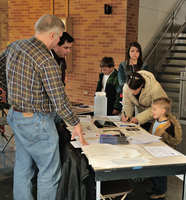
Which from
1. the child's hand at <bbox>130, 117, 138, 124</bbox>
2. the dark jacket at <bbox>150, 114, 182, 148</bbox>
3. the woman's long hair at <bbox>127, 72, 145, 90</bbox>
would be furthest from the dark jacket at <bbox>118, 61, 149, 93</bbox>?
the dark jacket at <bbox>150, 114, 182, 148</bbox>

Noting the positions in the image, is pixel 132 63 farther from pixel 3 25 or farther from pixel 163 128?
pixel 3 25

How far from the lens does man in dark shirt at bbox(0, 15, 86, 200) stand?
7.13ft

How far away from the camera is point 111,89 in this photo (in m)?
4.03

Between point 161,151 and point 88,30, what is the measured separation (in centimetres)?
529

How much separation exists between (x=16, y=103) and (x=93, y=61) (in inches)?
201

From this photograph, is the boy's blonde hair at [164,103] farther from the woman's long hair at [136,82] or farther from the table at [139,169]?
the table at [139,169]

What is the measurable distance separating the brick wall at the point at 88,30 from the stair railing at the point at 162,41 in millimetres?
918

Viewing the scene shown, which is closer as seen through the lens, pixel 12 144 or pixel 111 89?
pixel 111 89

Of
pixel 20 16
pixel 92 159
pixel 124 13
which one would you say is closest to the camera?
pixel 92 159

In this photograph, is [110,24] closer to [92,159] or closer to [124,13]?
[124,13]

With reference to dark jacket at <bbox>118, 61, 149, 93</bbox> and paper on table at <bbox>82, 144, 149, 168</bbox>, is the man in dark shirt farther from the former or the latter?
dark jacket at <bbox>118, 61, 149, 93</bbox>

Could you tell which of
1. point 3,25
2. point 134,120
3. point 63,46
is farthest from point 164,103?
point 3,25

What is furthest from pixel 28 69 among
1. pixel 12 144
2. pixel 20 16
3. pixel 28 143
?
pixel 20 16

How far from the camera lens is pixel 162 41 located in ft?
26.2
